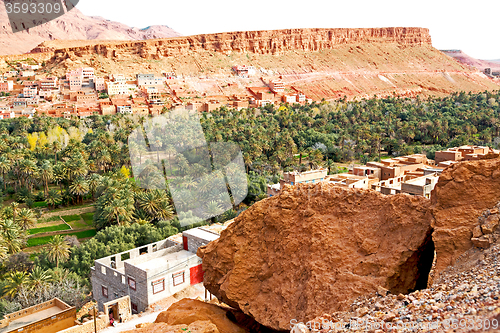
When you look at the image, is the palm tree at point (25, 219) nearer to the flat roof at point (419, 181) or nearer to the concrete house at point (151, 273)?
the concrete house at point (151, 273)

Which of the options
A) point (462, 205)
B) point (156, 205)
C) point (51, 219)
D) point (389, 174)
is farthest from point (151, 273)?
point (389, 174)

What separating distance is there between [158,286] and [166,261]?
57.9 inches

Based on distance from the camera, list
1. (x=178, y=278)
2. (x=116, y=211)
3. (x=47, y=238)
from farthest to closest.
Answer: (x=47, y=238) → (x=116, y=211) → (x=178, y=278)

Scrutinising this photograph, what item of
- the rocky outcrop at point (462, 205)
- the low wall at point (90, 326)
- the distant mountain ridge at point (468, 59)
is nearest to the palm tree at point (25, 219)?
the low wall at point (90, 326)

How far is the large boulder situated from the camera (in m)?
5.21

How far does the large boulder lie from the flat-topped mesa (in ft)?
293

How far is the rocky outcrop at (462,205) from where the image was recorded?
4.97 m

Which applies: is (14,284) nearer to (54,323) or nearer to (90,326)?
(54,323)

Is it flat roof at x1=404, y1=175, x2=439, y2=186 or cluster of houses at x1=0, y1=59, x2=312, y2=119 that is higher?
cluster of houses at x1=0, y1=59, x2=312, y2=119

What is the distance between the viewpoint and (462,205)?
5227 millimetres

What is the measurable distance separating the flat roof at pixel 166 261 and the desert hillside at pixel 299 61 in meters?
63.5

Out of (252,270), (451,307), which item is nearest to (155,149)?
(252,270)

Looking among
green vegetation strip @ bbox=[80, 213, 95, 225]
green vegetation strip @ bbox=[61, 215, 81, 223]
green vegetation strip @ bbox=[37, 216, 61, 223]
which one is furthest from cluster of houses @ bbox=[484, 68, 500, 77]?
green vegetation strip @ bbox=[37, 216, 61, 223]

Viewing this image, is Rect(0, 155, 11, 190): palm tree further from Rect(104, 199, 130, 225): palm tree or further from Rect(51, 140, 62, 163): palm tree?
Rect(104, 199, 130, 225): palm tree
